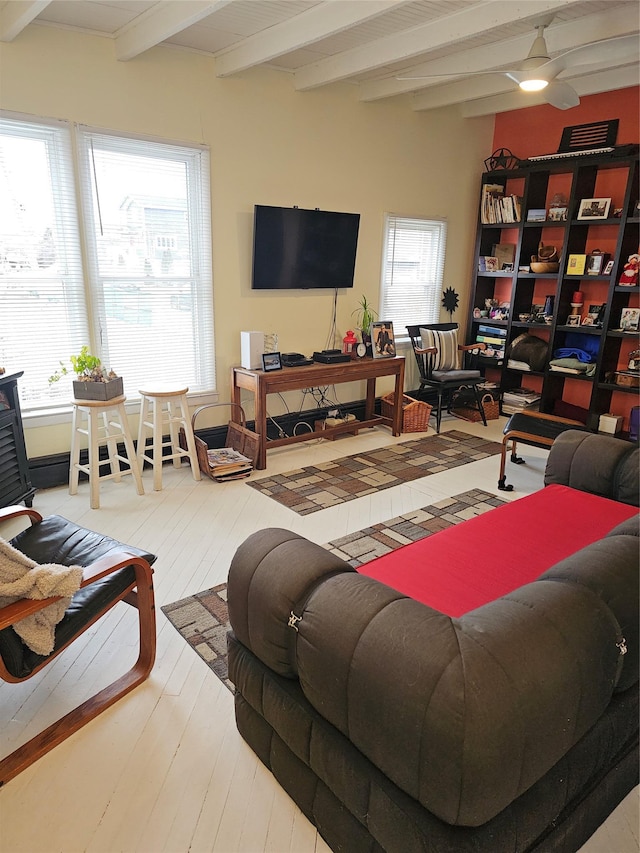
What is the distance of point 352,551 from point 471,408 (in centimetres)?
307

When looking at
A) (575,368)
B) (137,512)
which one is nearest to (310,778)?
(137,512)

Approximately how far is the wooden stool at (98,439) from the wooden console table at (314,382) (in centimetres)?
90

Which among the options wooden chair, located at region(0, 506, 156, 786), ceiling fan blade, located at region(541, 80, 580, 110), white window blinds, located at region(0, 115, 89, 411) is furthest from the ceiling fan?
Result: wooden chair, located at region(0, 506, 156, 786)

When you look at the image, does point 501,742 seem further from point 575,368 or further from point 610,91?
point 610,91

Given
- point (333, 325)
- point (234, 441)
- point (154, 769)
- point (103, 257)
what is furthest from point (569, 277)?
point (154, 769)

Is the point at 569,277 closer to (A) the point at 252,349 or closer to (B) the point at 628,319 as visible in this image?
(B) the point at 628,319

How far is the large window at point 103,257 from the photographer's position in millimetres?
3244

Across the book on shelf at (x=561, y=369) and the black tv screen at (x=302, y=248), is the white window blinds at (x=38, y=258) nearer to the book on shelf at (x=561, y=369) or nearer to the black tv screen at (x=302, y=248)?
the black tv screen at (x=302, y=248)

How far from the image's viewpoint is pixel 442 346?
5.25 metres

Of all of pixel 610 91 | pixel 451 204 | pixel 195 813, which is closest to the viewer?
pixel 195 813

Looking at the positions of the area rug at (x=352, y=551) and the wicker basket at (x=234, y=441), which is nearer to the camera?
the area rug at (x=352, y=551)

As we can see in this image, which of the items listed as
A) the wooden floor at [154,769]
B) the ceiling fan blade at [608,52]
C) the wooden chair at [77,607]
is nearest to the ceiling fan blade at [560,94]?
the ceiling fan blade at [608,52]

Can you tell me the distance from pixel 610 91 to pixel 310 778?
537cm

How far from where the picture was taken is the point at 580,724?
113 centimetres
